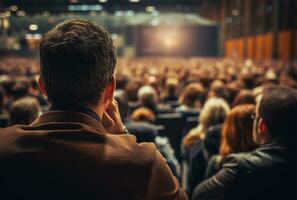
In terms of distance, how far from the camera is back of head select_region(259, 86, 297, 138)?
259cm

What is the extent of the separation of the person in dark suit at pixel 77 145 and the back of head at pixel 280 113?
3.92ft

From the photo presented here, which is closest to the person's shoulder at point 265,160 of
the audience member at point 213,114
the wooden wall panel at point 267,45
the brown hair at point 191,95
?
the audience member at point 213,114

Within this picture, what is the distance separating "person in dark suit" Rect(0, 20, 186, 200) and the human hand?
121 millimetres

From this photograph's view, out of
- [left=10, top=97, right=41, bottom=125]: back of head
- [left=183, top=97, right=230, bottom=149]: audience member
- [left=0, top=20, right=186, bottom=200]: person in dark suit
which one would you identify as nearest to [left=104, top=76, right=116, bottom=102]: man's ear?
[left=0, top=20, right=186, bottom=200]: person in dark suit

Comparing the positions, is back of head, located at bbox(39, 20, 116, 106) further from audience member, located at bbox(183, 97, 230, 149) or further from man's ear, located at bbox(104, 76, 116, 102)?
audience member, located at bbox(183, 97, 230, 149)

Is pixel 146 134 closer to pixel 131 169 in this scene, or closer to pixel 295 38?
pixel 131 169

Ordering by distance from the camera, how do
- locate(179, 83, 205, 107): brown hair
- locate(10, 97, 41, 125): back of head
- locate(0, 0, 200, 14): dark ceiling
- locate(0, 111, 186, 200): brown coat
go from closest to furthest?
locate(0, 111, 186, 200): brown coat
locate(10, 97, 41, 125): back of head
locate(179, 83, 205, 107): brown hair
locate(0, 0, 200, 14): dark ceiling

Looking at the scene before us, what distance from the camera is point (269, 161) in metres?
2.48

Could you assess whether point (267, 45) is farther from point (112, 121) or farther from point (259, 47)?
point (112, 121)

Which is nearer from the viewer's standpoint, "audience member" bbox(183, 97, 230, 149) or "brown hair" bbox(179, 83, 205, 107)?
"audience member" bbox(183, 97, 230, 149)

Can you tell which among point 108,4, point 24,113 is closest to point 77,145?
point 24,113

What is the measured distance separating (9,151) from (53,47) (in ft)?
1.10

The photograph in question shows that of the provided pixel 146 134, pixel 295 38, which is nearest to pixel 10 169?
pixel 146 134

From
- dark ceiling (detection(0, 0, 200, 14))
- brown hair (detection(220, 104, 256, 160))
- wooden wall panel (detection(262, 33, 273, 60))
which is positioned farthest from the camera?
dark ceiling (detection(0, 0, 200, 14))
